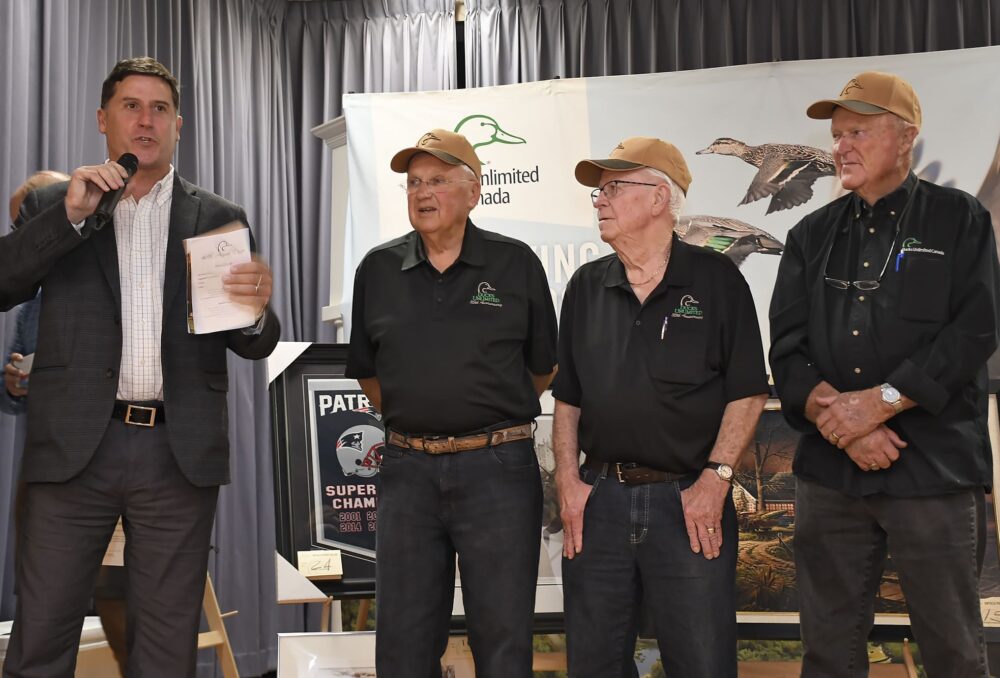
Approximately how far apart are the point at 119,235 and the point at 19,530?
31.7 inches

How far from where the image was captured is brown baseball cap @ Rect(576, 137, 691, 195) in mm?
2580

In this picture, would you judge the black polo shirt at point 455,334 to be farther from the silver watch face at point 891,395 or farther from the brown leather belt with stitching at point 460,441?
the silver watch face at point 891,395

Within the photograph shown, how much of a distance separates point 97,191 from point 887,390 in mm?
1948

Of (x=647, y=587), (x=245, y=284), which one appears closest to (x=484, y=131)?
(x=245, y=284)

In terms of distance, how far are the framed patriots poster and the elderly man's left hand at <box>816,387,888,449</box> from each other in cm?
175

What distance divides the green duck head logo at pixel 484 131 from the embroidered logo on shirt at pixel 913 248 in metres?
2.61

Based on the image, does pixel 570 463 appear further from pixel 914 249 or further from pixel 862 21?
pixel 862 21

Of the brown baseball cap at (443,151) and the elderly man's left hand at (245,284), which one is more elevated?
the brown baseball cap at (443,151)

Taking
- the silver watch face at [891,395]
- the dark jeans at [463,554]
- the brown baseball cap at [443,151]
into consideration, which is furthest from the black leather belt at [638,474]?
the brown baseball cap at [443,151]

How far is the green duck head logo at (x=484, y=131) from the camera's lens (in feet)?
15.8

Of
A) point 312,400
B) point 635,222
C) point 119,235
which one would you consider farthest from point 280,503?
point 635,222

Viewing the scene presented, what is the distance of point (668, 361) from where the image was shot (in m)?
2.46

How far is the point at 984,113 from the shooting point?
14.6ft

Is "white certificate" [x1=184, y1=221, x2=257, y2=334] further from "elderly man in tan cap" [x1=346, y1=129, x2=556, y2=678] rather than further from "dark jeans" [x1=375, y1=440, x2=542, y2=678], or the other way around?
"dark jeans" [x1=375, y1=440, x2=542, y2=678]
